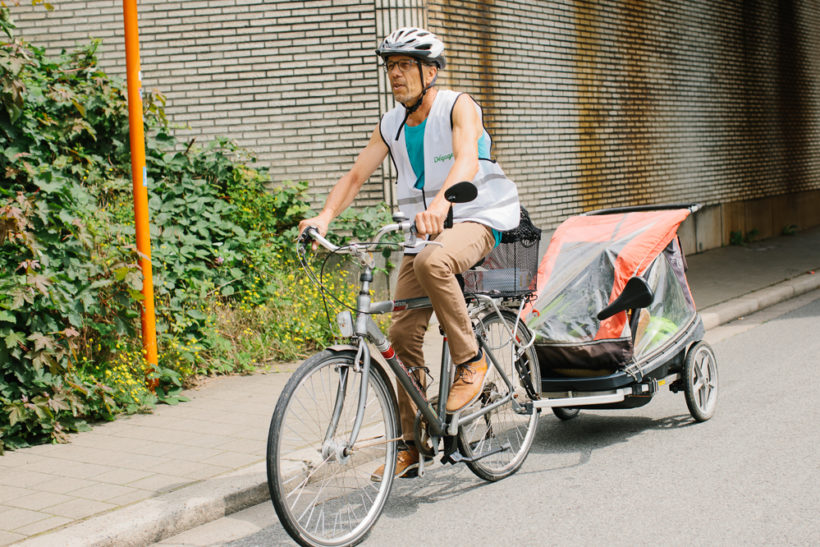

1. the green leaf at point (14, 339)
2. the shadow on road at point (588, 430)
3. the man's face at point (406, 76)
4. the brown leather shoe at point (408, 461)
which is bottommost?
the shadow on road at point (588, 430)

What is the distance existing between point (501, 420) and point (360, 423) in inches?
49.5

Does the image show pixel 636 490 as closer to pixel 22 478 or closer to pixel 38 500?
pixel 38 500

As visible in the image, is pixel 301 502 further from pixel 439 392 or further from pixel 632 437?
pixel 632 437

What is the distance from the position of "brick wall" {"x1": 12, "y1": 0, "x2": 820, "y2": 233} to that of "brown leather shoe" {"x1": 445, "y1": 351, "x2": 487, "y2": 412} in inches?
214

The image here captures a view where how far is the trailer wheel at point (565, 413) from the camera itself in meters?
5.95

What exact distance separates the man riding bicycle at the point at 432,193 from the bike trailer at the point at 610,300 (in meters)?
0.91

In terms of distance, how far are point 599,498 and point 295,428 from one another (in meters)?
1.67

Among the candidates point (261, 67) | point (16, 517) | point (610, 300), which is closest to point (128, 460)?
point (16, 517)

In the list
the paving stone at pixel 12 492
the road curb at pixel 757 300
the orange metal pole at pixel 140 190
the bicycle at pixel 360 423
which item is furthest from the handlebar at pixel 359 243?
the road curb at pixel 757 300

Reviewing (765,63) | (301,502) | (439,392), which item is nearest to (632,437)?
(439,392)

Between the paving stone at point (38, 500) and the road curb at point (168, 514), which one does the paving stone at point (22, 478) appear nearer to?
the paving stone at point (38, 500)

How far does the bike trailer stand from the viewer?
17.0 ft

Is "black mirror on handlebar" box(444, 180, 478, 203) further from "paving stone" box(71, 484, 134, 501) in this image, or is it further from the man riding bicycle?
"paving stone" box(71, 484, 134, 501)

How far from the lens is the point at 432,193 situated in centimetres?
434
